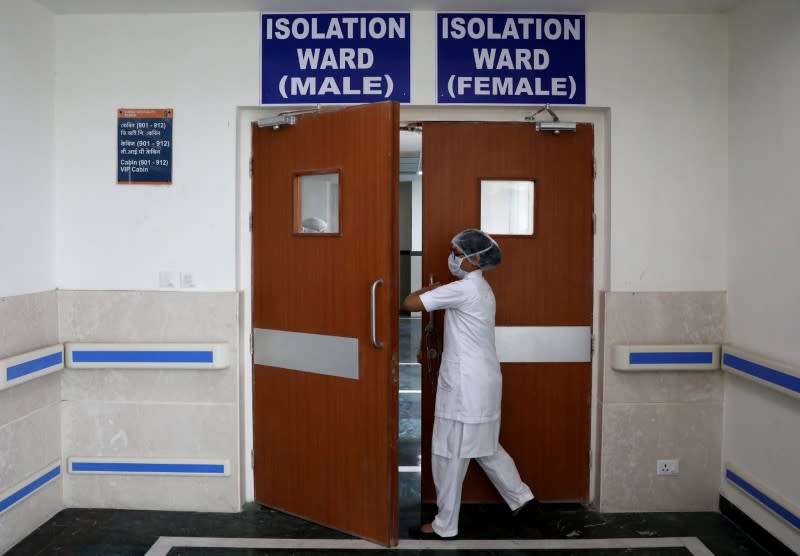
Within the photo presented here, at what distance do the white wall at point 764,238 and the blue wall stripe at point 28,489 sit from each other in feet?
12.2

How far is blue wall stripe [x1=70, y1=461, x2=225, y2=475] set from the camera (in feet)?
11.1

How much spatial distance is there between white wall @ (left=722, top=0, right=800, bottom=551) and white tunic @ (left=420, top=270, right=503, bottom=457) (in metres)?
1.33

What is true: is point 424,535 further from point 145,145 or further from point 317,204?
point 145,145

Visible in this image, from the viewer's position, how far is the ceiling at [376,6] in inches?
125

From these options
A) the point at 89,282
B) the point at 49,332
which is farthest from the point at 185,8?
the point at 49,332

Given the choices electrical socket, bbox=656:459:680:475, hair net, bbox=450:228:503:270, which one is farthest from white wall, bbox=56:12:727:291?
electrical socket, bbox=656:459:680:475

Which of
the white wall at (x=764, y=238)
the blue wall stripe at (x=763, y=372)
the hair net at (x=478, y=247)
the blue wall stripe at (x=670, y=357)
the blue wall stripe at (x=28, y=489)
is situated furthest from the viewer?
the blue wall stripe at (x=670, y=357)

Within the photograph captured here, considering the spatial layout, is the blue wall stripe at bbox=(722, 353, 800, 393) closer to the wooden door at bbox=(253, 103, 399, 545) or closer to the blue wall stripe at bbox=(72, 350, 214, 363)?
the wooden door at bbox=(253, 103, 399, 545)

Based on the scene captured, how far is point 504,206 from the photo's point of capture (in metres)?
3.44

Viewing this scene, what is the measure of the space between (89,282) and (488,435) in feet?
7.75

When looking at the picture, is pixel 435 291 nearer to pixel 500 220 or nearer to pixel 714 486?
pixel 500 220

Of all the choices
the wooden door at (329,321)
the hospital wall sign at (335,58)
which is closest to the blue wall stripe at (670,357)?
the wooden door at (329,321)

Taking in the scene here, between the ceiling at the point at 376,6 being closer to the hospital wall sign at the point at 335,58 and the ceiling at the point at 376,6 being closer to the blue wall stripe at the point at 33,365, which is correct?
the hospital wall sign at the point at 335,58

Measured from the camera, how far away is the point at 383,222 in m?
2.93
